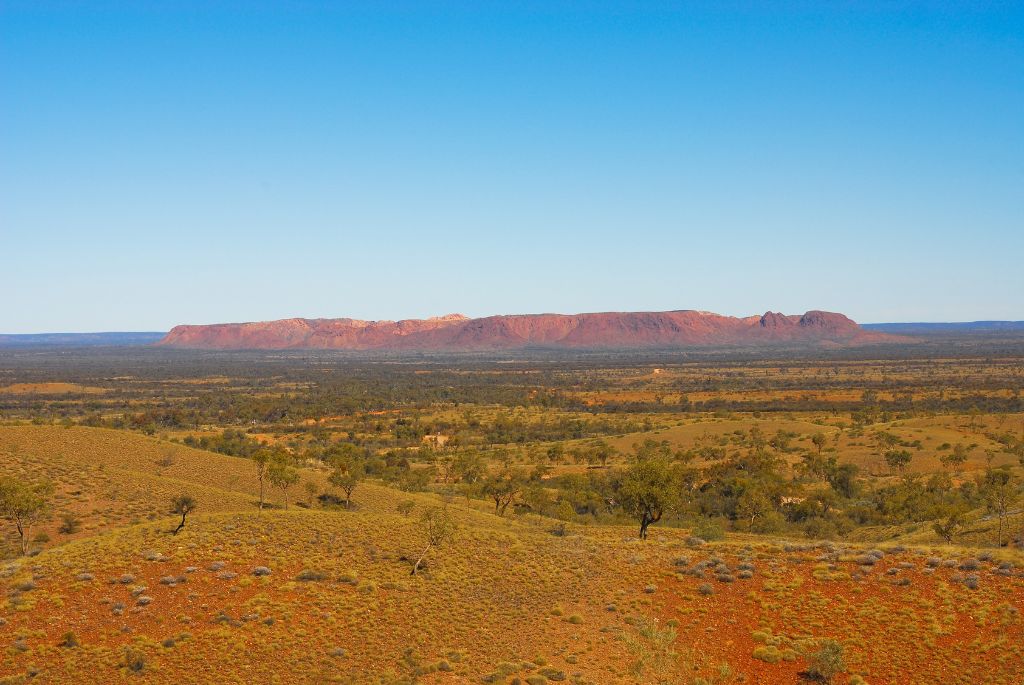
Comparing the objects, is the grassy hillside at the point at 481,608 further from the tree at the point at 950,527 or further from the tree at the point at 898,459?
the tree at the point at 898,459

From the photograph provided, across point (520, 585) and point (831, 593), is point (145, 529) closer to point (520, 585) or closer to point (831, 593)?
point (520, 585)

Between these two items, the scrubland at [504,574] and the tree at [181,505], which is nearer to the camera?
the scrubland at [504,574]

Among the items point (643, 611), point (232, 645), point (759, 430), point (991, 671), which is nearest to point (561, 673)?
point (643, 611)

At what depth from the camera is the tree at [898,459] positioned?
6612 centimetres

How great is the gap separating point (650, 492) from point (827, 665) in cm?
1524

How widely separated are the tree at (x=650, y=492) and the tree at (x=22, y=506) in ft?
87.4

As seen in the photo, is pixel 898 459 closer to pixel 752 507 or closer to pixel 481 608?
pixel 752 507

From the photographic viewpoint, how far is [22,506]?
3114 centimetres

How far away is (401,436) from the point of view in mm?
92000

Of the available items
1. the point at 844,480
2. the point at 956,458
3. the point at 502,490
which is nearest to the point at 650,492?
the point at 502,490

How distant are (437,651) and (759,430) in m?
A: 71.0

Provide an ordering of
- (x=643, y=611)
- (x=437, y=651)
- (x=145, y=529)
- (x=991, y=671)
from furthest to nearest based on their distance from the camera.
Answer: (x=145, y=529), (x=643, y=611), (x=437, y=651), (x=991, y=671)

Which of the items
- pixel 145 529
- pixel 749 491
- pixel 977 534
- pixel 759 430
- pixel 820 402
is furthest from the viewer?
pixel 820 402

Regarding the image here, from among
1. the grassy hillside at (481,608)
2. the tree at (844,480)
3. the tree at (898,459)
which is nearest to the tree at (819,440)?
the tree at (898,459)
